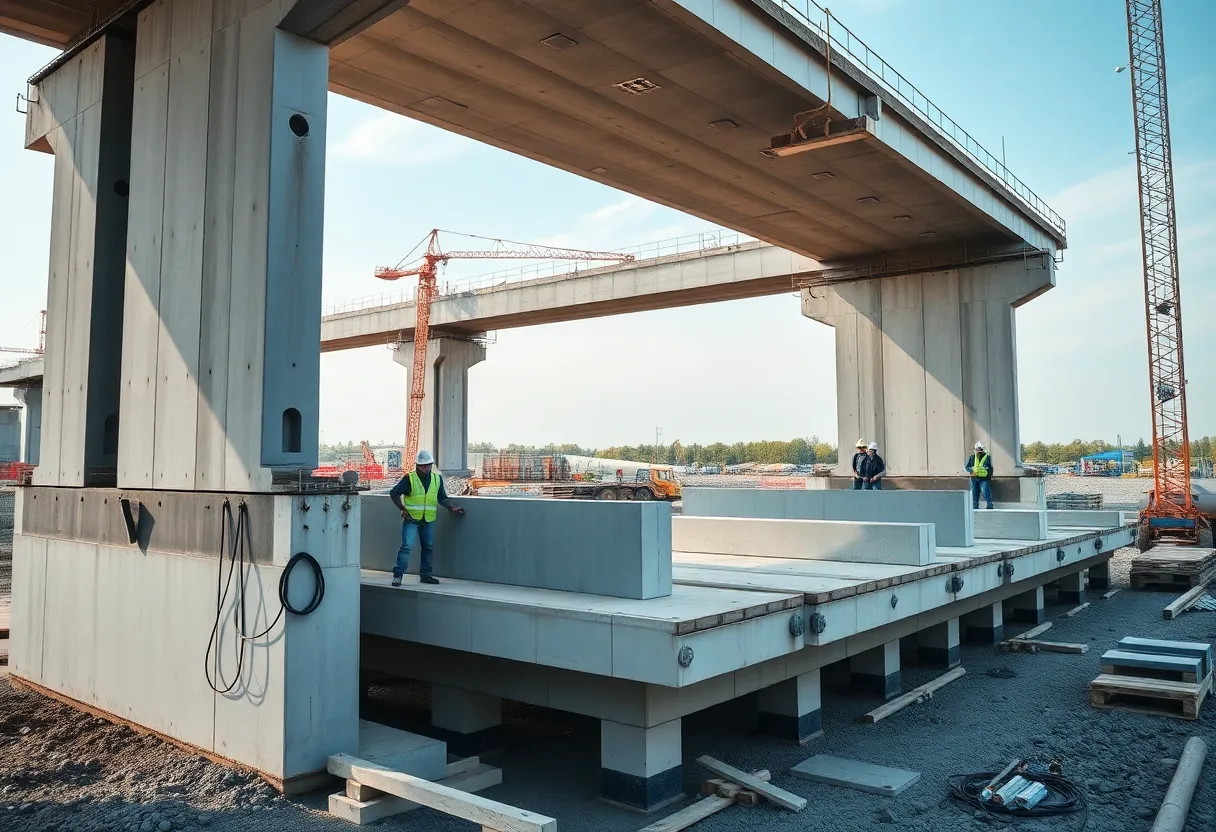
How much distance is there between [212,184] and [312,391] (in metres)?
2.17

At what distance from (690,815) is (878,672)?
4.10 metres

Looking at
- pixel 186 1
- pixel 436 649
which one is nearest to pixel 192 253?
pixel 186 1

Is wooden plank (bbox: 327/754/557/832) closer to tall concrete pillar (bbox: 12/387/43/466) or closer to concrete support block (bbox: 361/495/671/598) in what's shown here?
concrete support block (bbox: 361/495/671/598)

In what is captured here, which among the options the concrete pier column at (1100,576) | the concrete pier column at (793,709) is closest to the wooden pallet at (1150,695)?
→ the concrete pier column at (793,709)

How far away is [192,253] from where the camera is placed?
7.99 meters

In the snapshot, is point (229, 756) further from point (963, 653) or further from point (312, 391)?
point (963, 653)

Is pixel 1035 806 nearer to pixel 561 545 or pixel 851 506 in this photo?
pixel 561 545

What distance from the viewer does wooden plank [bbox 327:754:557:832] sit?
5.14 metres

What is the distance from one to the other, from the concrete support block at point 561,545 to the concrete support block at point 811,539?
2977 mm

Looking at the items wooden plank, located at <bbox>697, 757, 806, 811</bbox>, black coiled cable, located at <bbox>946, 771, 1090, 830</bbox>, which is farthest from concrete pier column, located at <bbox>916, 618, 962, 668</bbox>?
wooden plank, located at <bbox>697, 757, 806, 811</bbox>

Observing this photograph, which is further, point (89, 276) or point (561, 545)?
point (89, 276)

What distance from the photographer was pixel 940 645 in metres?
11.0

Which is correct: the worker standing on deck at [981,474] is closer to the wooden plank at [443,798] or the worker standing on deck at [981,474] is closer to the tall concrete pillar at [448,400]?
the wooden plank at [443,798]

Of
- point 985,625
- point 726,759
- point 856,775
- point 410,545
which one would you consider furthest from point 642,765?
point 985,625
